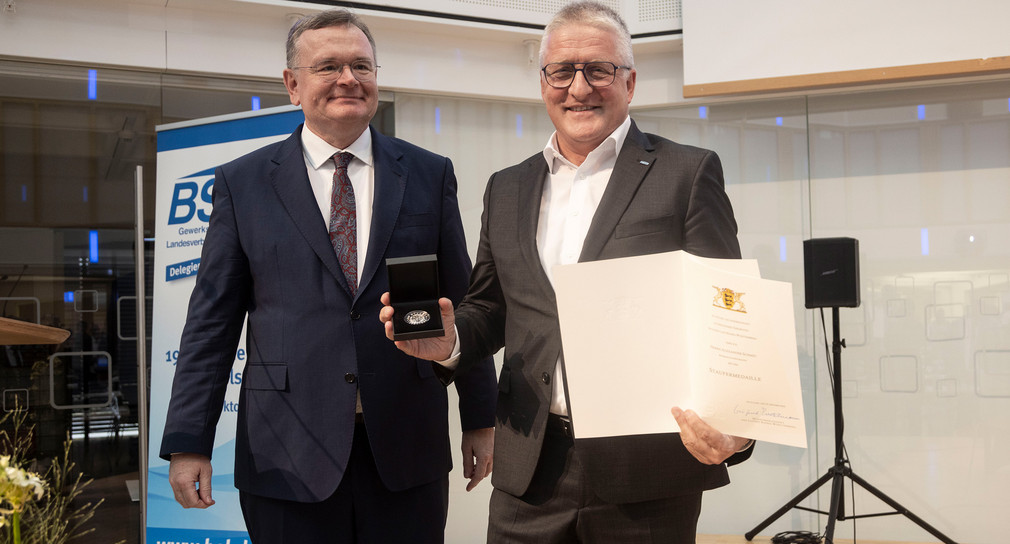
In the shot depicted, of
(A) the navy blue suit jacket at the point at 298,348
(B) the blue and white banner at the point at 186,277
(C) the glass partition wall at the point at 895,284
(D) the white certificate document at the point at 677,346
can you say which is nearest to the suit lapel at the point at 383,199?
(A) the navy blue suit jacket at the point at 298,348

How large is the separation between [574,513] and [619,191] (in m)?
0.62

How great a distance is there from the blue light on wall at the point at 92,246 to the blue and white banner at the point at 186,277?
0.90 metres

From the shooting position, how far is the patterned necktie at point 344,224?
2.06 metres

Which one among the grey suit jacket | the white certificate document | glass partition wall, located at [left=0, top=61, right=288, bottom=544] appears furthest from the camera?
glass partition wall, located at [left=0, top=61, right=288, bottom=544]

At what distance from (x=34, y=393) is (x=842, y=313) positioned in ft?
16.2

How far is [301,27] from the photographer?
2.21m

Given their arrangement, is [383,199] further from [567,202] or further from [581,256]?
[581,256]

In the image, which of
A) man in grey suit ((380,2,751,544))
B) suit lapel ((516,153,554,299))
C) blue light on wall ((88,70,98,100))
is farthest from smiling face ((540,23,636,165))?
blue light on wall ((88,70,98,100))

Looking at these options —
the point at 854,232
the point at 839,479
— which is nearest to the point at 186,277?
the point at 839,479

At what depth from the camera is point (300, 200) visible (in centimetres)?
208

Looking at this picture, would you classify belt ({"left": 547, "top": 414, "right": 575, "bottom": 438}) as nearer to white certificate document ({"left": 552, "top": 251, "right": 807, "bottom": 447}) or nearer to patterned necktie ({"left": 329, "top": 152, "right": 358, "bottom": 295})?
white certificate document ({"left": 552, "top": 251, "right": 807, "bottom": 447})

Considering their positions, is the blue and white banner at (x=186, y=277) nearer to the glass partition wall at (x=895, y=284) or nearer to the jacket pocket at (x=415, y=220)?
the jacket pocket at (x=415, y=220)

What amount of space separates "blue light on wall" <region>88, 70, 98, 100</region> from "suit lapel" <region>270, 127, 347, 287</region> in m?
3.05

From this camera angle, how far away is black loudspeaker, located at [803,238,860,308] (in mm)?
4734
